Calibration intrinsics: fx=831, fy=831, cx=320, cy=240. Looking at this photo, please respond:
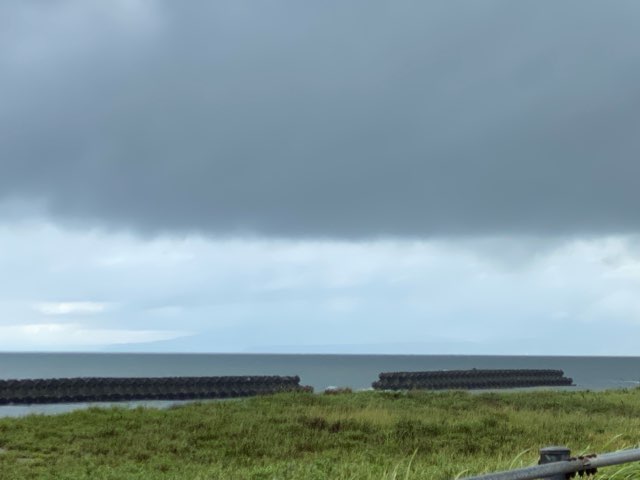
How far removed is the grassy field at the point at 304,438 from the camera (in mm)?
12781

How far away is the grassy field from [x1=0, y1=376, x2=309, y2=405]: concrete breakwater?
13.3m

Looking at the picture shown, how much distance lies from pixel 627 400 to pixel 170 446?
65.7 ft

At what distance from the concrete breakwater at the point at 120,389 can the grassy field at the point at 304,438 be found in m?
13.3

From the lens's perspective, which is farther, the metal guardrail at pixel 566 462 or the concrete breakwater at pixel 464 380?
the concrete breakwater at pixel 464 380

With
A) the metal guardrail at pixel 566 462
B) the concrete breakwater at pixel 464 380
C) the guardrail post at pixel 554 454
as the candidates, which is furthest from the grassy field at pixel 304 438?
the concrete breakwater at pixel 464 380

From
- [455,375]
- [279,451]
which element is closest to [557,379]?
[455,375]

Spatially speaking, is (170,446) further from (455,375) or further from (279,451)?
(455,375)

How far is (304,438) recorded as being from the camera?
18.1 metres

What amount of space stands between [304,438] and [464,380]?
39.6 meters

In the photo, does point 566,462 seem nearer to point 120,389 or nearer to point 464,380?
point 120,389

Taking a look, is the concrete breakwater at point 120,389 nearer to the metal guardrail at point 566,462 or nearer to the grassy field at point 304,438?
the grassy field at point 304,438

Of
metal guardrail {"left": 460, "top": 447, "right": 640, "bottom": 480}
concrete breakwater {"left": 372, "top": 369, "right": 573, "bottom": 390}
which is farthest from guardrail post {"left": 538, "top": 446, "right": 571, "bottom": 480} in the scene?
concrete breakwater {"left": 372, "top": 369, "right": 573, "bottom": 390}

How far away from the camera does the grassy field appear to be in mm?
12781

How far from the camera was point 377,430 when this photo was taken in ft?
65.0
